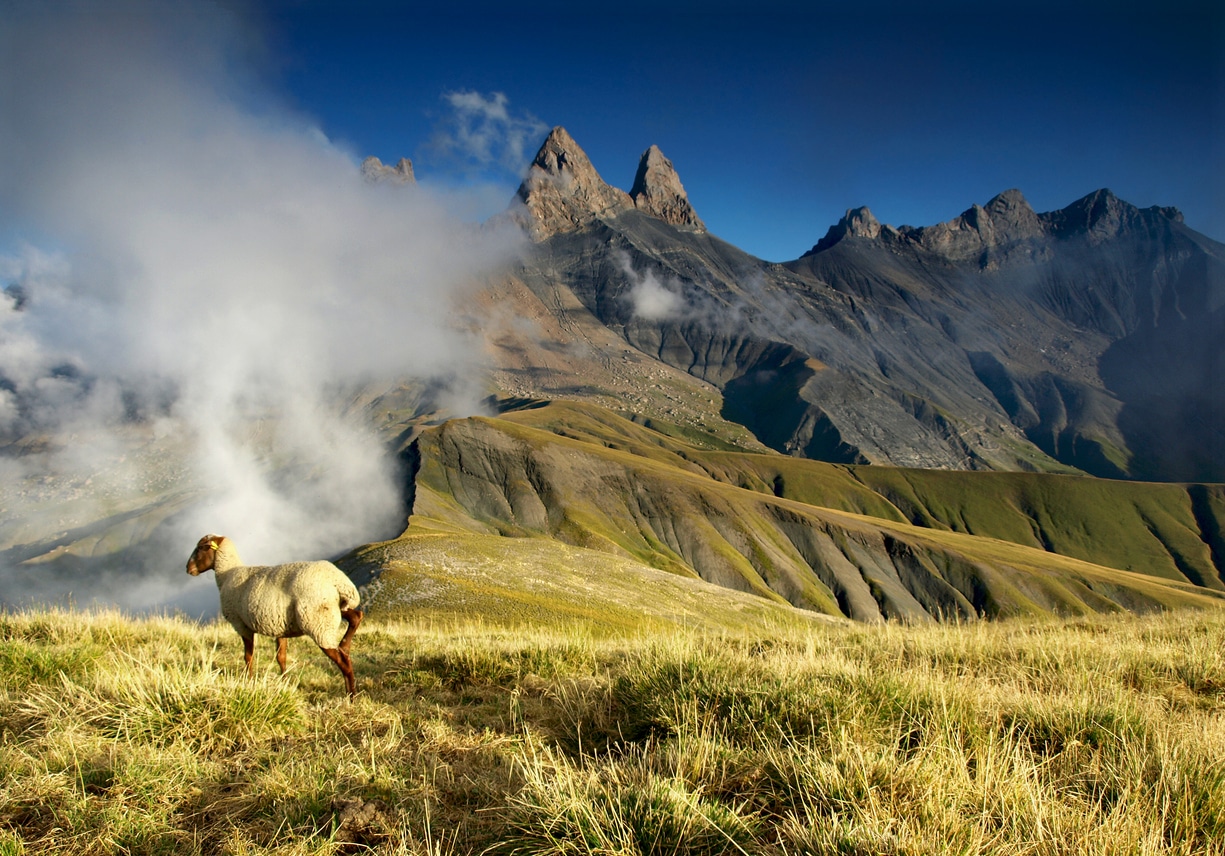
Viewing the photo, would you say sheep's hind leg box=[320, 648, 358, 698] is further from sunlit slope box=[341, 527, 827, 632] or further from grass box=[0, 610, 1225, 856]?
sunlit slope box=[341, 527, 827, 632]

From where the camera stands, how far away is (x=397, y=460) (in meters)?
173

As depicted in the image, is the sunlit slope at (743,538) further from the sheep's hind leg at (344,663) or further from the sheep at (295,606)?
the sheep's hind leg at (344,663)

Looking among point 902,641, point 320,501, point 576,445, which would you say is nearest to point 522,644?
point 902,641

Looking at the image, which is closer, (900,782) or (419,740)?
(900,782)

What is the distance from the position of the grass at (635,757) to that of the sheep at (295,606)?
2.04 feet

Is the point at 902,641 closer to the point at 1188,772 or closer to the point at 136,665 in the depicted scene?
the point at 1188,772

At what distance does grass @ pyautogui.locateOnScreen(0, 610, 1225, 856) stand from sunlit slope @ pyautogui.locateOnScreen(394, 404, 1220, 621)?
11051 centimetres

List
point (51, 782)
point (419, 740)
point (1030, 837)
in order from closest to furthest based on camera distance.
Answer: point (1030, 837), point (51, 782), point (419, 740)

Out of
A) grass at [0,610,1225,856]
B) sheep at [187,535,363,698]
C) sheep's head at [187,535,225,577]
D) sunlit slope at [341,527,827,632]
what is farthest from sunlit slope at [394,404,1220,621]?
grass at [0,610,1225,856]

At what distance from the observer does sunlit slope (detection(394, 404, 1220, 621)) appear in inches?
5012

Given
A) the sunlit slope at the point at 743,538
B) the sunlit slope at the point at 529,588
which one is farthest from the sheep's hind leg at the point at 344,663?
the sunlit slope at the point at 743,538

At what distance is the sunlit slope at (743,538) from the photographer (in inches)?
5012

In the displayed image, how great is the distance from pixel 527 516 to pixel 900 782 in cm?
13616

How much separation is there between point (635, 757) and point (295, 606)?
553cm
